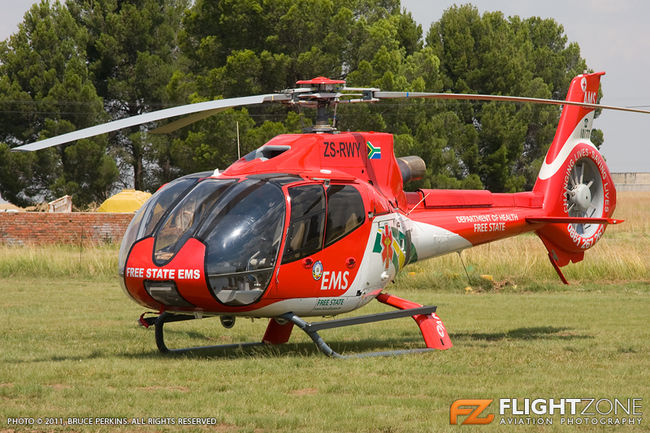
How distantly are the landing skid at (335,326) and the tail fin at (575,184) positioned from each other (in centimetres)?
320

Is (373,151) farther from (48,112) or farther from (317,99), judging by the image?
(48,112)

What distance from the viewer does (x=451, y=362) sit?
9547 millimetres

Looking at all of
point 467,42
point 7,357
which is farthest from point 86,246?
point 467,42

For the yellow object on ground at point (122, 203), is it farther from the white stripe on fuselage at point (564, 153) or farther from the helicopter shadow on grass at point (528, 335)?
the helicopter shadow on grass at point (528, 335)

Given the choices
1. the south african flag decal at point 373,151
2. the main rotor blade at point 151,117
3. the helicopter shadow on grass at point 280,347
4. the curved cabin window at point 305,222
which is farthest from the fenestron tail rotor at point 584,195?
the main rotor blade at point 151,117

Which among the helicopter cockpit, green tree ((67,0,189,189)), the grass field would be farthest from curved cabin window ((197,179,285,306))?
green tree ((67,0,189,189))

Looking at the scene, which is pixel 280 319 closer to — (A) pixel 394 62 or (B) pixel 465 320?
(B) pixel 465 320

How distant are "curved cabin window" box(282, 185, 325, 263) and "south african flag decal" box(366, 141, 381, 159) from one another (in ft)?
4.85

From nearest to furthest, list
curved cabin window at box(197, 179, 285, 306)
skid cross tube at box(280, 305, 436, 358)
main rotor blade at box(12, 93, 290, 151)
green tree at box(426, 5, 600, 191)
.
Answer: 1. main rotor blade at box(12, 93, 290, 151)
2. curved cabin window at box(197, 179, 285, 306)
3. skid cross tube at box(280, 305, 436, 358)
4. green tree at box(426, 5, 600, 191)

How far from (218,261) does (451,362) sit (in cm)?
280

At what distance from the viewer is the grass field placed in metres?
6.98

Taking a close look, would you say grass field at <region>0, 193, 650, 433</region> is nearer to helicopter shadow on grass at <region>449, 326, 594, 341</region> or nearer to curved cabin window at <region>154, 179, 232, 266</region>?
helicopter shadow on grass at <region>449, 326, 594, 341</region>

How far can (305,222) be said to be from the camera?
9.32 metres

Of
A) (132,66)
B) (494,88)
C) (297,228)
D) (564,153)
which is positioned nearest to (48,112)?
(132,66)
